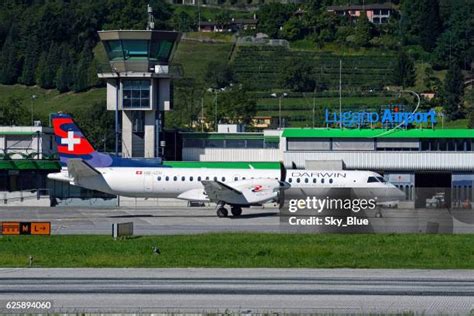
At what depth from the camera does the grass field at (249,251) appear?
46.1 m

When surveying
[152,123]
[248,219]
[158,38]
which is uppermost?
[158,38]

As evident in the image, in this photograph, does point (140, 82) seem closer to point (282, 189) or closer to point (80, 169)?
point (80, 169)

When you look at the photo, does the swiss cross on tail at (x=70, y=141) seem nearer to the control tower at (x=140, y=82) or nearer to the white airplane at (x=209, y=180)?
the white airplane at (x=209, y=180)

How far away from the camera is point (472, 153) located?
91.2 metres

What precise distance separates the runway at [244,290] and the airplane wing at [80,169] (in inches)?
1270

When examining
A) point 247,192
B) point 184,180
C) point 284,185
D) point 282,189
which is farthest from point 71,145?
point 282,189

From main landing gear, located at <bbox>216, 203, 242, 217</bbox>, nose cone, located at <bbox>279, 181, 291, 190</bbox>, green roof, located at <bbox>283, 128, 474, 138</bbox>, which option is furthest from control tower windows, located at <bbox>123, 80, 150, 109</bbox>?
nose cone, located at <bbox>279, 181, 291, 190</bbox>

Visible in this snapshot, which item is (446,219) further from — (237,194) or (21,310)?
(21,310)

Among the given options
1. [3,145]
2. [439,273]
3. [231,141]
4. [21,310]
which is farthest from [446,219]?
[3,145]

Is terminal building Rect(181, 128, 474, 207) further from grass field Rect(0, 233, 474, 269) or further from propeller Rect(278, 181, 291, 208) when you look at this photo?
grass field Rect(0, 233, 474, 269)

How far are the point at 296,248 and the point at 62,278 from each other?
13971 mm

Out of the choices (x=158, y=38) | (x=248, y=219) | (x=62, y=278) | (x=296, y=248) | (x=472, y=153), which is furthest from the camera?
(x=158, y=38)

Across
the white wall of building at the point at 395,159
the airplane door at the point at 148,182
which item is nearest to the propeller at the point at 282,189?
the airplane door at the point at 148,182

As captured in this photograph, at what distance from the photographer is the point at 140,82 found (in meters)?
101
